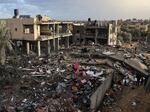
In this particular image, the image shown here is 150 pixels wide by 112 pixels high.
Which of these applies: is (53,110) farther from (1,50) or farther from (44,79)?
(1,50)

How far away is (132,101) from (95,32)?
3008 cm

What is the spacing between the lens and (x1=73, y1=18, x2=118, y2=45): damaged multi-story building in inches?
1866

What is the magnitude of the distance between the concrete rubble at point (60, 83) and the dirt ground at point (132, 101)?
38cm

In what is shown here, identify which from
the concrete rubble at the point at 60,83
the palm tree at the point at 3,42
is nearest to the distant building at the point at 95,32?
the concrete rubble at the point at 60,83

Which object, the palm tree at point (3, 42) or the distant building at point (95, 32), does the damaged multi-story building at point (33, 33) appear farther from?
the palm tree at point (3, 42)

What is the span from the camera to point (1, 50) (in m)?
23.3

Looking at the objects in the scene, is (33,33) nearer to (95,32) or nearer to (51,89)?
(51,89)

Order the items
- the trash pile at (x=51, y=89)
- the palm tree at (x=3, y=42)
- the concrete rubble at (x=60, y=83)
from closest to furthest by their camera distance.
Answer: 1. the trash pile at (x=51, y=89)
2. the concrete rubble at (x=60, y=83)
3. the palm tree at (x=3, y=42)

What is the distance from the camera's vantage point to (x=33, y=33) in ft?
111

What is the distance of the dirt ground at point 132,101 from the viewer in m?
17.4

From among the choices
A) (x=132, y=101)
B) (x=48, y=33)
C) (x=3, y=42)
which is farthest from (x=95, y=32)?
(x=132, y=101)

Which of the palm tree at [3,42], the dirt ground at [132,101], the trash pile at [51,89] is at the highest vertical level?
the palm tree at [3,42]

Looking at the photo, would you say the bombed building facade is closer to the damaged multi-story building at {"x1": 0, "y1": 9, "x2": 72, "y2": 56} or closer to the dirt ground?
the damaged multi-story building at {"x1": 0, "y1": 9, "x2": 72, "y2": 56}

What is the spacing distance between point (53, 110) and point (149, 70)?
1436cm
